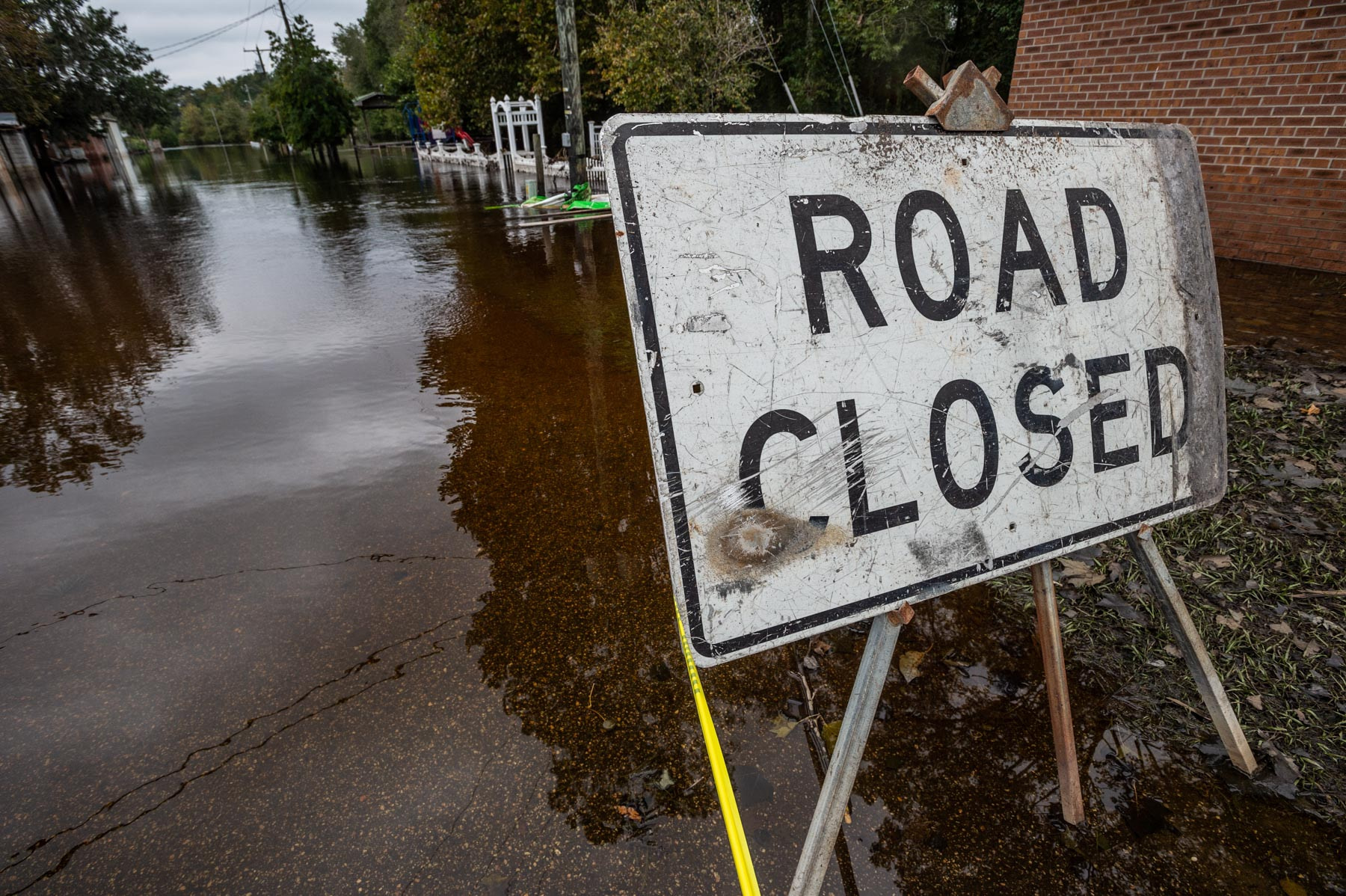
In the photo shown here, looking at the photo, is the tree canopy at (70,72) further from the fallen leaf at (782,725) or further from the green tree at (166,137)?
the green tree at (166,137)

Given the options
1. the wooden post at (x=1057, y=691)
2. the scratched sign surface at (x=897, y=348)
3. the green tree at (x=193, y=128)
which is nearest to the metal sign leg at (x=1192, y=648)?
the scratched sign surface at (x=897, y=348)

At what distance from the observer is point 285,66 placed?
3556 centimetres

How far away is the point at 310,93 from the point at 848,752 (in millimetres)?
43445

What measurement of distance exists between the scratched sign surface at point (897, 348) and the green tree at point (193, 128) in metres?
110

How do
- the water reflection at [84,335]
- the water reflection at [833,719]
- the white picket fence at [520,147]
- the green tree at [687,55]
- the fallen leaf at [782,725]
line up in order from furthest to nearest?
the white picket fence at [520,147]
the green tree at [687,55]
the water reflection at [84,335]
the fallen leaf at [782,725]
the water reflection at [833,719]

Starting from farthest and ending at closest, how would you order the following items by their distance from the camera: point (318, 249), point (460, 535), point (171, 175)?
point (171, 175)
point (318, 249)
point (460, 535)

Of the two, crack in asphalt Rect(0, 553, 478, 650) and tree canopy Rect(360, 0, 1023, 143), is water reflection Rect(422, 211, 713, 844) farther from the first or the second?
tree canopy Rect(360, 0, 1023, 143)

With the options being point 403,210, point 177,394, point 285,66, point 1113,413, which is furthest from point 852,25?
point 285,66

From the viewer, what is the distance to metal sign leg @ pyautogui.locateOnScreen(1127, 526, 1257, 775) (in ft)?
5.23

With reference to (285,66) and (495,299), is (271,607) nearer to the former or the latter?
(495,299)

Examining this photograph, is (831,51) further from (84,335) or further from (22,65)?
(22,65)

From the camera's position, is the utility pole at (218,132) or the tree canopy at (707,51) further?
the utility pole at (218,132)

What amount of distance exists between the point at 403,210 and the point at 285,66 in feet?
101

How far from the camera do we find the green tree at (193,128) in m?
83.3
